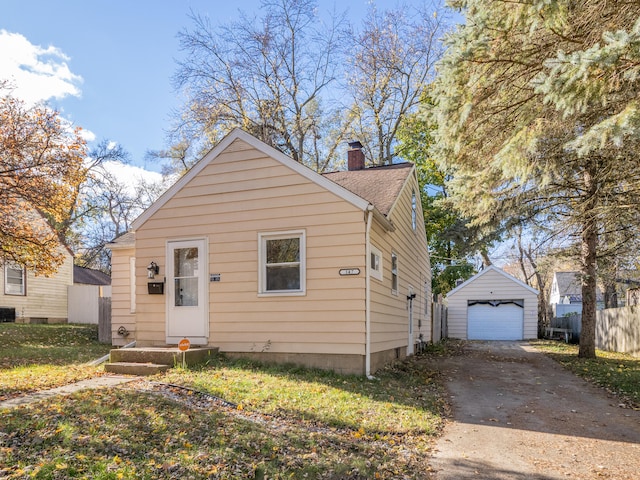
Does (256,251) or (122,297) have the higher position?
(256,251)

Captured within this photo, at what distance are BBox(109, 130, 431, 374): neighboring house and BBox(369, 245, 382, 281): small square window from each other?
Result: 0.14 ft

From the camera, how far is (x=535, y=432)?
19.3 feet

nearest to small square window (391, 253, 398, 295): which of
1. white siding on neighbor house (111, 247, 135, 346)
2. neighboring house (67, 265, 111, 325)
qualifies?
white siding on neighbor house (111, 247, 135, 346)

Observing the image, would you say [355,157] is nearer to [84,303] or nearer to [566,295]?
[84,303]

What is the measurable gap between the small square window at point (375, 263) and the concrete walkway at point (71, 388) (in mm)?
4618

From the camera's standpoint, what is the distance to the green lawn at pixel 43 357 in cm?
697

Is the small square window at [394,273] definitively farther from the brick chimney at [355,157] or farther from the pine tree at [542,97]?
the brick chimney at [355,157]

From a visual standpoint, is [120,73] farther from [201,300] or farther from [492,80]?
[492,80]

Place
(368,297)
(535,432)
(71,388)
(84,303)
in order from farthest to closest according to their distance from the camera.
A: (84,303) < (368,297) < (71,388) < (535,432)

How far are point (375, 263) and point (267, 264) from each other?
2191 millimetres

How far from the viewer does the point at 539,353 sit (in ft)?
50.6

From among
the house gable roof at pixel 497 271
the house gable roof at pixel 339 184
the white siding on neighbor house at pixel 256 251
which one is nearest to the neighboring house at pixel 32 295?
the house gable roof at pixel 339 184

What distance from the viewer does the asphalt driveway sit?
14.9 feet

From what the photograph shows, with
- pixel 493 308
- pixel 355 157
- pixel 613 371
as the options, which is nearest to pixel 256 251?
pixel 355 157
